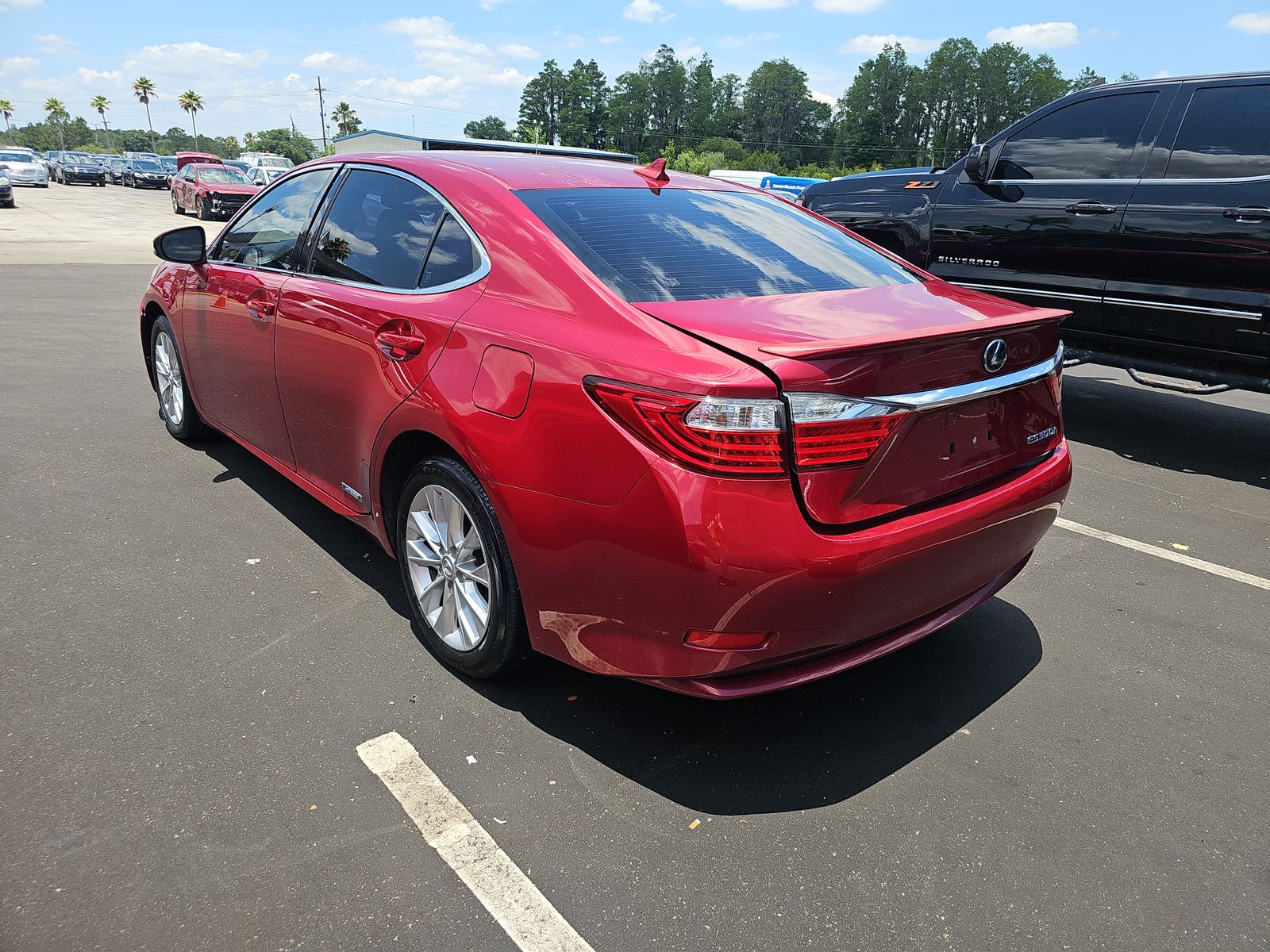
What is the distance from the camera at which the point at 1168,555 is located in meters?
4.19

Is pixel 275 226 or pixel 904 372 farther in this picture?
pixel 275 226

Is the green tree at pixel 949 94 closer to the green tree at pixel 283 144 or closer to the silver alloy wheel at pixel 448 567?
the green tree at pixel 283 144

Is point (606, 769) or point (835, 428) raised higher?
point (835, 428)

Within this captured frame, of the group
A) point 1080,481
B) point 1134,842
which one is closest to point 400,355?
point 1134,842

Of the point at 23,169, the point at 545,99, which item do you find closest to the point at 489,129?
the point at 545,99

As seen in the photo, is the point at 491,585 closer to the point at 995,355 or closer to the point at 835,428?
the point at 835,428

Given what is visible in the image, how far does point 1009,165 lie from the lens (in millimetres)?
6410

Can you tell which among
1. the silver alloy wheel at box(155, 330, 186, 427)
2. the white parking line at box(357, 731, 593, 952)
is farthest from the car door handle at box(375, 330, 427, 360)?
the silver alloy wheel at box(155, 330, 186, 427)

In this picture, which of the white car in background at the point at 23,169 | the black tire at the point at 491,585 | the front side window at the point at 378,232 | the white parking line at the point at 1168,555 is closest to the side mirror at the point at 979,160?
the white parking line at the point at 1168,555

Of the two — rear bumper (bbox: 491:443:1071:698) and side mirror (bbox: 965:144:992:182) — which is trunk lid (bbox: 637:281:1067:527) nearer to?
rear bumper (bbox: 491:443:1071:698)

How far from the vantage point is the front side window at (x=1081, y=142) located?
227 inches

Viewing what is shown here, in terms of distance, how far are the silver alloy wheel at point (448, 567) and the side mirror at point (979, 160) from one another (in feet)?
17.0

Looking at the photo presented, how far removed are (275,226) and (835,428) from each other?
2950 mm

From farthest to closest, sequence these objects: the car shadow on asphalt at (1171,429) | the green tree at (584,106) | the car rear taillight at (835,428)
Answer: the green tree at (584,106) → the car shadow on asphalt at (1171,429) → the car rear taillight at (835,428)
